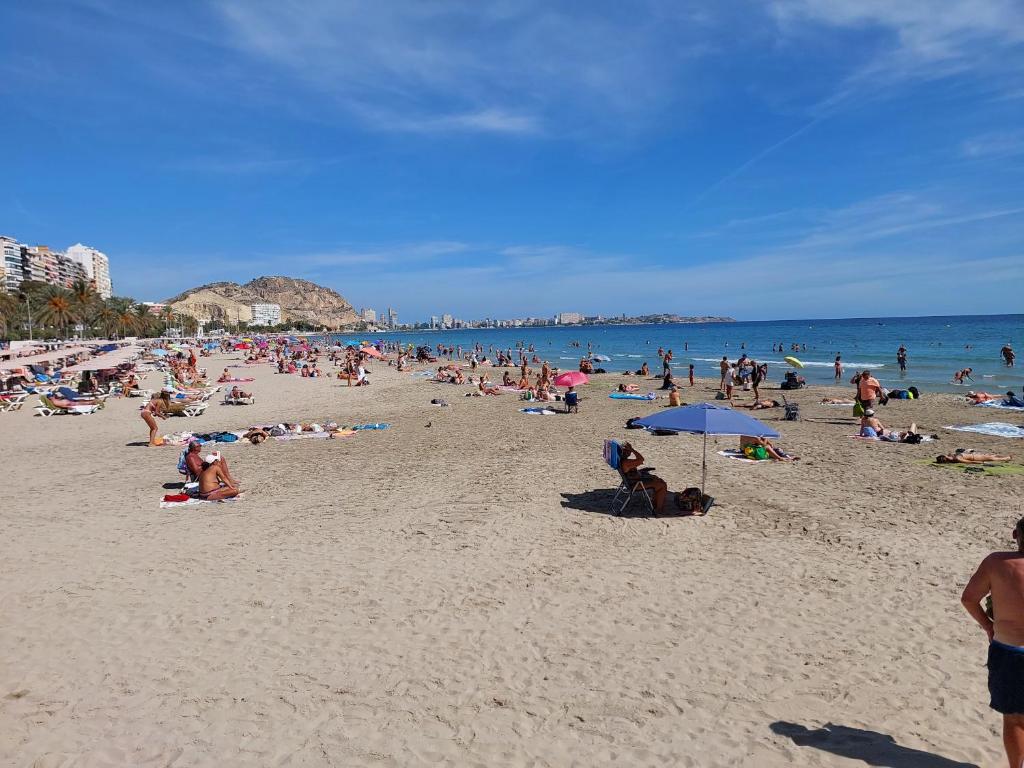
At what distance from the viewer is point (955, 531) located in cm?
718

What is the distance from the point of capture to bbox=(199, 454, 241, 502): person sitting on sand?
8.91 m

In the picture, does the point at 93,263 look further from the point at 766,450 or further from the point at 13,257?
the point at 766,450

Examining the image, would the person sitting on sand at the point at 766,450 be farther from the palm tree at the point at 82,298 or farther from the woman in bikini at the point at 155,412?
the palm tree at the point at 82,298

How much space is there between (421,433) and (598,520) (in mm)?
7747

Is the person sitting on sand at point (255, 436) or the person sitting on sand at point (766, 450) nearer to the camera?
the person sitting on sand at point (766, 450)

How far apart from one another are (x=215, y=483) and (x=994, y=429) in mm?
15770

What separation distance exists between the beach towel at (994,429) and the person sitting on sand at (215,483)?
1498cm

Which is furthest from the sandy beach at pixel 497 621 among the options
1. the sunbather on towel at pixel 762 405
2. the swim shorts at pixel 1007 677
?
the sunbather on towel at pixel 762 405

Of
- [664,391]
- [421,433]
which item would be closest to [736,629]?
[421,433]

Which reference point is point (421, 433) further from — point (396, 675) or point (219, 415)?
point (396, 675)

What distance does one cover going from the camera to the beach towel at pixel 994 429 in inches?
529

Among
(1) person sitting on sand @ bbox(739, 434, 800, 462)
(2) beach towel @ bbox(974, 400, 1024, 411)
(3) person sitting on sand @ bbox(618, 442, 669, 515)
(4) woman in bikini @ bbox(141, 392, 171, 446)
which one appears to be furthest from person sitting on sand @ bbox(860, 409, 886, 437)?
(4) woman in bikini @ bbox(141, 392, 171, 446)

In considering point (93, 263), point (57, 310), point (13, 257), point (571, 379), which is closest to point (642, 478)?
point (571, 379)

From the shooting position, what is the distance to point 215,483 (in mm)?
9023
